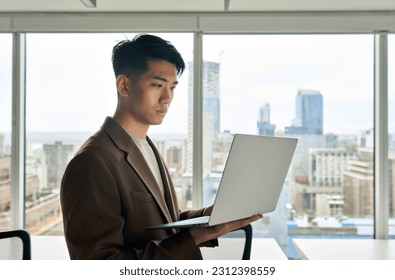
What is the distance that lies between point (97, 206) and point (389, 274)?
86cm

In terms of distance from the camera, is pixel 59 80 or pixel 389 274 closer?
pixel 389 274

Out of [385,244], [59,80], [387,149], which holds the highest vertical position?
[59,80]

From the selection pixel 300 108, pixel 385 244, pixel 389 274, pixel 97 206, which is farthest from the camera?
pixel 300 108

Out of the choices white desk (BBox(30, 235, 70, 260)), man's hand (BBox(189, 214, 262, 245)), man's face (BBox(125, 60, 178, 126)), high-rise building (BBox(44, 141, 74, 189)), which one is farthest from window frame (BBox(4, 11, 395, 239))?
man's hand (BBox(189, 214, 262, 245))

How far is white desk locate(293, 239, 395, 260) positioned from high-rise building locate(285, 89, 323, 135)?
601 millimetres

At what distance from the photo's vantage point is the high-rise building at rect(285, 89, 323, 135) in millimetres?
2488

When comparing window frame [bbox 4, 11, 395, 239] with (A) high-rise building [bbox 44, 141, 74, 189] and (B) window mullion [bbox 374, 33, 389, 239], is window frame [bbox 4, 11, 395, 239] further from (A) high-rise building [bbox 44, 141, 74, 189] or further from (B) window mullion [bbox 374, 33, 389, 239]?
(A) high-rise building [bbox 44, 141, 74, 189]

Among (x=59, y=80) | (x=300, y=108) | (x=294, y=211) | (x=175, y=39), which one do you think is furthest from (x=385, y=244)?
(x=59, y=80)

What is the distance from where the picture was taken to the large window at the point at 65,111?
8.32 feet

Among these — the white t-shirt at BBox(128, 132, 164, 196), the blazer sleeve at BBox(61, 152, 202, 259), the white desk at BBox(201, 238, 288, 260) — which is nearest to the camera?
the blazer sleeve at BBox(61, 152, 202, 259)

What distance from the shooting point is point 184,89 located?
8.32 feet

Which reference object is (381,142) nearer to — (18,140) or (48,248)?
(48,248)
